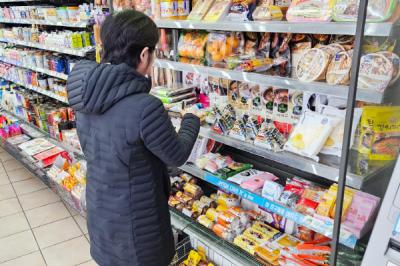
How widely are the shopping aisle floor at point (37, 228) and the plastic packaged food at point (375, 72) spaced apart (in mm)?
2250

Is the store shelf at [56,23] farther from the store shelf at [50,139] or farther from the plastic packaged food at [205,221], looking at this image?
the plastic packaged food at [205,221]

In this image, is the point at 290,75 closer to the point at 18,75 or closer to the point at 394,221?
the point at 394,221

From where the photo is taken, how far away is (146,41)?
125 cm

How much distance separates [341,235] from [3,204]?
3.28 meters

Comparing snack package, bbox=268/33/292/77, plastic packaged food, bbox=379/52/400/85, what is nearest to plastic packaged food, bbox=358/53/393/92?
plastic packaged food, bbox=379/52/400/85

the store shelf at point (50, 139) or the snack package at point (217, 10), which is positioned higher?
the snack package at point (217, 10)

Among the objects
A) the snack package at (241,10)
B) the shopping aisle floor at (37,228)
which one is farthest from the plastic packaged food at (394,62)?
the shopping aisle floor at (37,228)

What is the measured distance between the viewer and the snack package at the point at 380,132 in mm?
1137

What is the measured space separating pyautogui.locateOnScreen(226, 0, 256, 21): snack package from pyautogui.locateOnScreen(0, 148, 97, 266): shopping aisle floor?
2.00 m

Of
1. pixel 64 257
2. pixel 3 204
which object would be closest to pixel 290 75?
pixel 64 257

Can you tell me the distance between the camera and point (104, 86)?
1.22 m

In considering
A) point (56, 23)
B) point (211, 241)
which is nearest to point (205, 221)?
point (211, 241)

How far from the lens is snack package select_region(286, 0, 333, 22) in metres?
1.25

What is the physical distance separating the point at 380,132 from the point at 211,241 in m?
1.08
